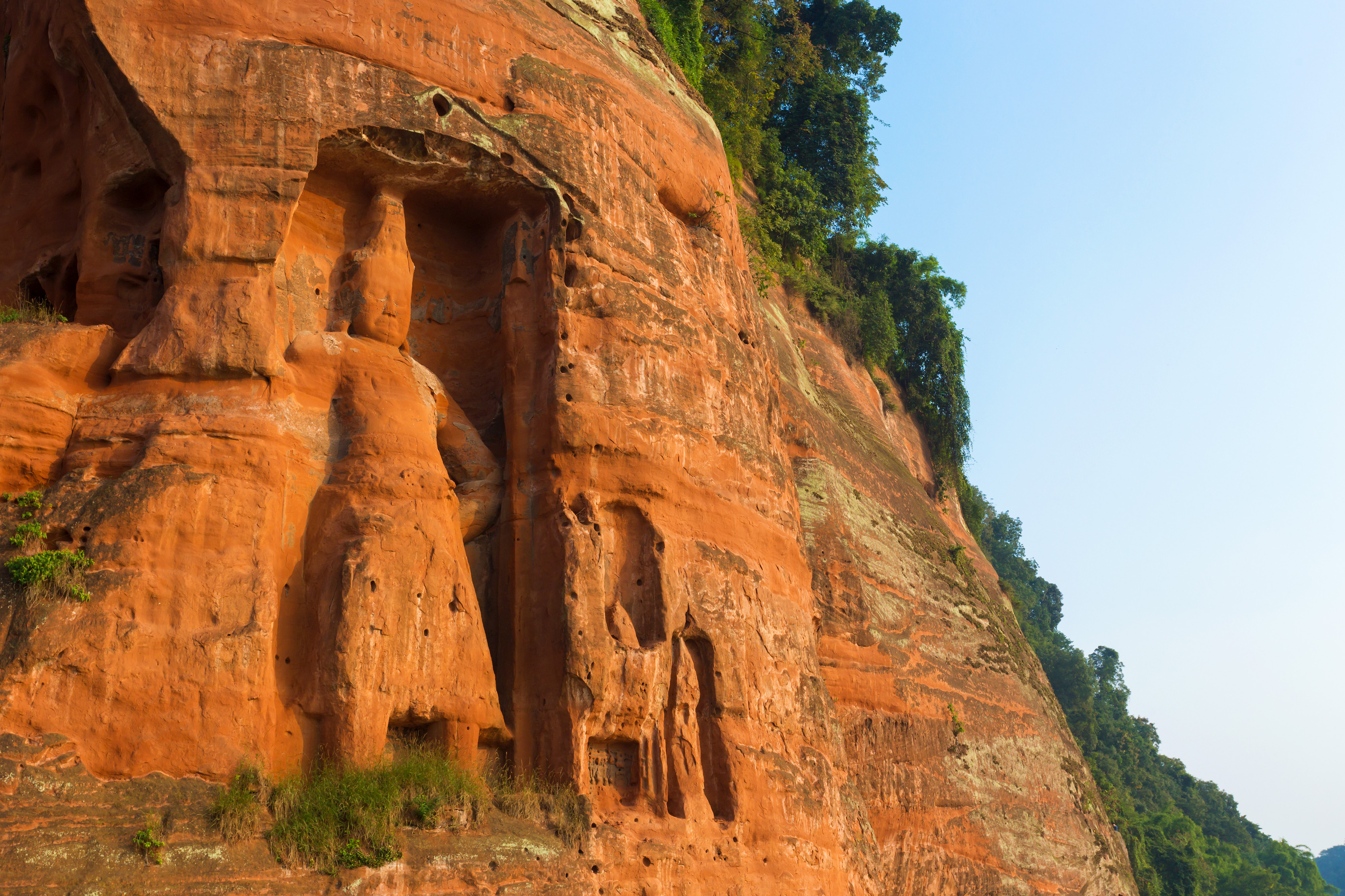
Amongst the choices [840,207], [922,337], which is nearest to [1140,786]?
→ [922,337]

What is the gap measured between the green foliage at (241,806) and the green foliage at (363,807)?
9 cm

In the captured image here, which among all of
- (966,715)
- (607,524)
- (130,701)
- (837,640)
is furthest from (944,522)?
(130,701)

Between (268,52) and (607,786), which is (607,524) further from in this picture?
(268,52)

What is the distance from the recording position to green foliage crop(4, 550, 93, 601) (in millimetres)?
7133

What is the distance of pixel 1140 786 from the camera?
132 feet

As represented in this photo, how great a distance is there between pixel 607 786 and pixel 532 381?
3490mm

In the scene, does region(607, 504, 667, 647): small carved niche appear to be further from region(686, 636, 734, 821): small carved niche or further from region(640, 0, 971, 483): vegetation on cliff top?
region(640, 0, 971, 483): vegetation on cliff top

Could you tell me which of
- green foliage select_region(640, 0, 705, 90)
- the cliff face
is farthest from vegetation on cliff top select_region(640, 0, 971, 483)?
the cliff face

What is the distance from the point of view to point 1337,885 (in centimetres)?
9575

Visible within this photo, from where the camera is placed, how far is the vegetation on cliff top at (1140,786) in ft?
93.9

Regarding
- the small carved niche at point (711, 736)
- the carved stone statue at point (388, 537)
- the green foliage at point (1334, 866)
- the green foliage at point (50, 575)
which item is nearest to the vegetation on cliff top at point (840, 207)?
the carved stone statue at point (388, 537)

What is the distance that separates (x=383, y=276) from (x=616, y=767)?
4554 mm

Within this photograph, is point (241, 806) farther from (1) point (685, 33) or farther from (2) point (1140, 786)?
(2) point (1140, 786)

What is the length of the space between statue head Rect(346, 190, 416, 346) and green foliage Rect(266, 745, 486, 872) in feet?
11.9
